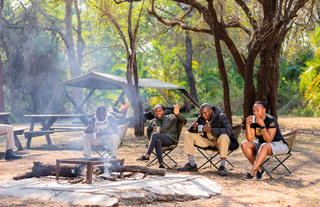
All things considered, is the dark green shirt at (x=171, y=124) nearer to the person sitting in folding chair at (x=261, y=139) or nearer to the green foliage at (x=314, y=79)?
the person sitting in folding chair at (x=261, y=139)

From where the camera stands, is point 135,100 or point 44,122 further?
point 135,100

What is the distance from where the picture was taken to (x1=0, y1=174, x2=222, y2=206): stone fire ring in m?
3.80

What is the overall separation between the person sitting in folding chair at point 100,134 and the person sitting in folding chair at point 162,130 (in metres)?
0.58

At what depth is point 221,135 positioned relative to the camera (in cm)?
548

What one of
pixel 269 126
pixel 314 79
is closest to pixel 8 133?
pixel 269 126

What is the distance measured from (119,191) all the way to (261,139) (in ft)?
7.27

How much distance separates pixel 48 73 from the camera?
2152 cm

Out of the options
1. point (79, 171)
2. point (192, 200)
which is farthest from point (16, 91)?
point (192, 200)

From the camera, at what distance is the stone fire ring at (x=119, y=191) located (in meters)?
3.80

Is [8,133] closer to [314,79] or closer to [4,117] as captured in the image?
[4,117]

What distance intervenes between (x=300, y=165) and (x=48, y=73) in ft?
57.5

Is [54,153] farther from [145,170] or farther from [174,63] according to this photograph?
[174,63]

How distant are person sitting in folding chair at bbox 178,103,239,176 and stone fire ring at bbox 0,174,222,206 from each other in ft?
3.28

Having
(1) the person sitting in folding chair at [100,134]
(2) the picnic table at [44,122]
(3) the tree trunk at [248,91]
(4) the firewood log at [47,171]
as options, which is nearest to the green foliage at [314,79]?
(3) the tree trunk at [248,91]
